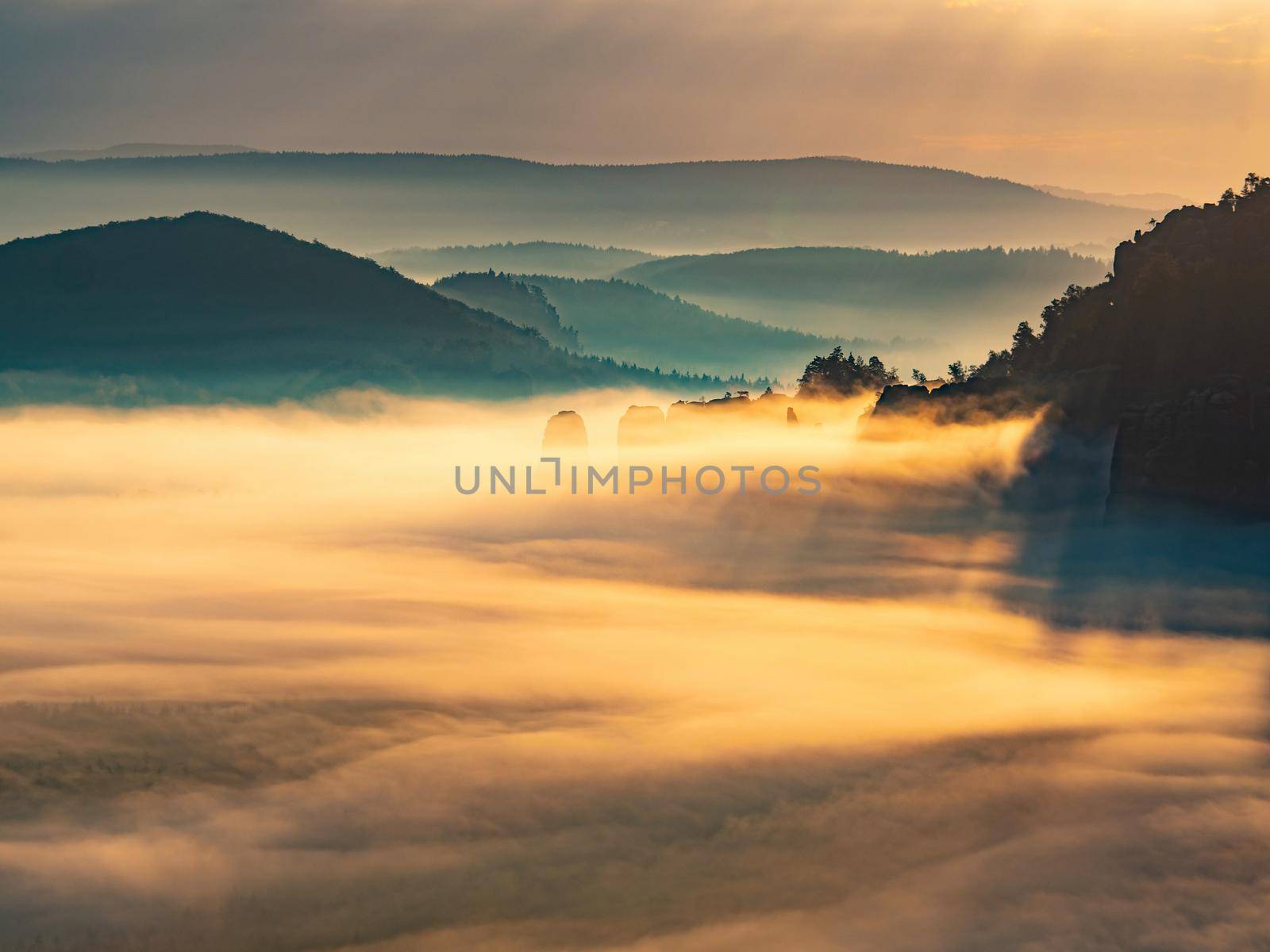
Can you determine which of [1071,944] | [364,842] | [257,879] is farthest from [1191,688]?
[257,879]

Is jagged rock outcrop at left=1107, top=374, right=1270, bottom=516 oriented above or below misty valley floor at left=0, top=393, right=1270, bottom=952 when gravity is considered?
above

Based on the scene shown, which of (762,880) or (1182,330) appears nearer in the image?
(762,880)

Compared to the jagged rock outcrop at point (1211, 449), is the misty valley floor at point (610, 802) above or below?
below

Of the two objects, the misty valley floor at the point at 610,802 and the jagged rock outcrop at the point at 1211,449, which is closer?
the misty valley floor at the point at 610,802

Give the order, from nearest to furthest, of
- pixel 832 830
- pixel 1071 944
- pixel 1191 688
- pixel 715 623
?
pixel 1071 944
pixel 832 830
pixel 1191 688
pixel 715 623

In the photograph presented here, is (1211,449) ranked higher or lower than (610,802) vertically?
higher

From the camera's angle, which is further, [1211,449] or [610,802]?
[1211,449]

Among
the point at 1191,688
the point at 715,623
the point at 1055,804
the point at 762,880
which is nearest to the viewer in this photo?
the point at 762,880

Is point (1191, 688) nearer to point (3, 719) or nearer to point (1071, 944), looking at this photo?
point (1071, 944)

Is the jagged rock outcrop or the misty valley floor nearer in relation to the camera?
the misty valley floor

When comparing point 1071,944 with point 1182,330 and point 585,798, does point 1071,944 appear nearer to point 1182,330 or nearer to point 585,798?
point 585,798

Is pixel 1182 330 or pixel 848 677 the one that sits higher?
pixel 1182 330
